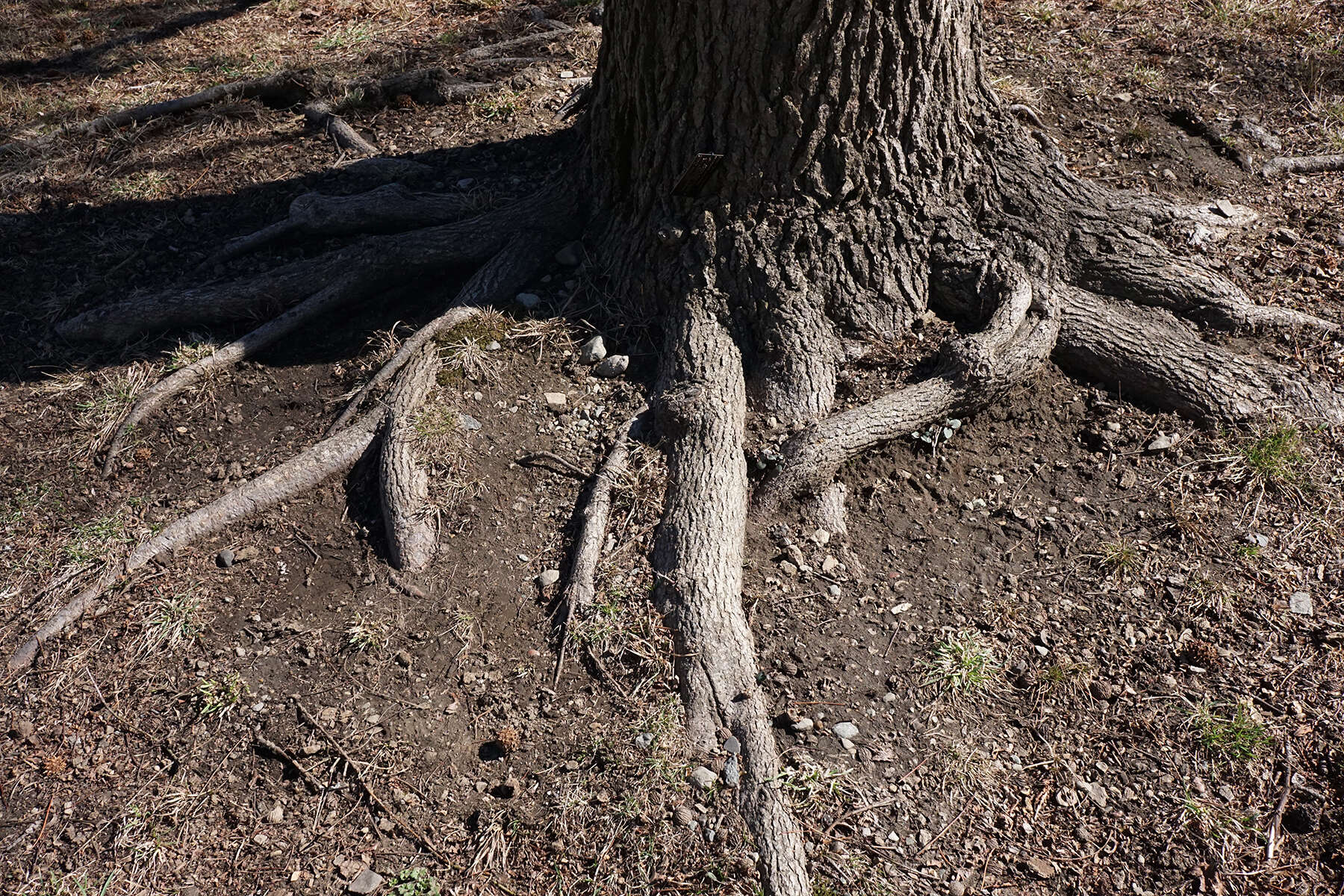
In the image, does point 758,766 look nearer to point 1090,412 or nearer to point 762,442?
point 762,442

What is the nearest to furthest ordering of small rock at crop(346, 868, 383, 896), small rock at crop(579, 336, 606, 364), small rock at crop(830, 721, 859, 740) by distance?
small rock at crop(346, 868, 383, 896), small rock at crop(830, 721, 859, 740), small rock at crop(579, 336, 606, 364)

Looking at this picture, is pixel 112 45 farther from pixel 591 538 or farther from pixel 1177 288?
pixel 1177 288

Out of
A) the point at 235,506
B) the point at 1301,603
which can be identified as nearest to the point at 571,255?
the point at 235,506

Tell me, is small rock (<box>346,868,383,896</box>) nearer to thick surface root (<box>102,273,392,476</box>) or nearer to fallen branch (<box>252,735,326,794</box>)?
fallen branch (<box>252,735,326,794</box>)

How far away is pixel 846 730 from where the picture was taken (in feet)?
9.70

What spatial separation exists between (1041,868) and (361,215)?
13.5ft

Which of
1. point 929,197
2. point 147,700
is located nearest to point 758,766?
point 147,700

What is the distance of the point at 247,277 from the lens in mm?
4523

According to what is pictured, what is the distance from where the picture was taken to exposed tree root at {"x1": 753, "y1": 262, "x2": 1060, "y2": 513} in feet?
11.5

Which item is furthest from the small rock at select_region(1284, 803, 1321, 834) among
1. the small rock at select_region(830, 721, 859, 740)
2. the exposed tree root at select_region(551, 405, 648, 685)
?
the exposed tree root at select_region(551, 405, 648, 685)

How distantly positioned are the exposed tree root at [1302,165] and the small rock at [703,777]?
4241 millimetres

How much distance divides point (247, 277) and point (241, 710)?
2.43m

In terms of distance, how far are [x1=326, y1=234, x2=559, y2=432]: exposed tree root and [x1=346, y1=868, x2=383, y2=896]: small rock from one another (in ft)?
5.93

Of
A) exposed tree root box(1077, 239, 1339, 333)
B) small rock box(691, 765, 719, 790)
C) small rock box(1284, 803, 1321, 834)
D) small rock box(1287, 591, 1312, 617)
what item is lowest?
small rock box(691, 765, 719, 790)
